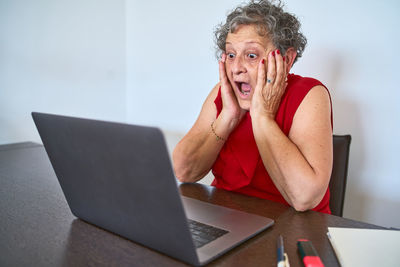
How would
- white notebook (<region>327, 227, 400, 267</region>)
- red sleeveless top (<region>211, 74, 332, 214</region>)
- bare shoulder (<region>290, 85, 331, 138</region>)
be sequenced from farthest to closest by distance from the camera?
red sleeveless top (<region>211, 74, 332, 214</region>) → bare shoulder (<region>290, 85, 331, 138</region>) → white notebook (<region>327, 227, 400, 267</region>)

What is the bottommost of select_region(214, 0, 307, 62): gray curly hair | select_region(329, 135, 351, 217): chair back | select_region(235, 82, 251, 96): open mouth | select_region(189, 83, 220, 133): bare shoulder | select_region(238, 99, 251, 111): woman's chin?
select_region(329, 135, 351, 217): chair back

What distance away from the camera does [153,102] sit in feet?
8.70

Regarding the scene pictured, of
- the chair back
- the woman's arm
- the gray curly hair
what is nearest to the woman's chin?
the woman's arm

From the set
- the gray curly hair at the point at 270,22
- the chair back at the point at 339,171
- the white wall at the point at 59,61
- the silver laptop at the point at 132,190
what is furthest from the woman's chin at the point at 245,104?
the white wall at the point at 59,61

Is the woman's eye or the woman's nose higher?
the woman's eye

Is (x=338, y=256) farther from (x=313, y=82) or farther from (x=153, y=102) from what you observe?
(x=153, y=102)

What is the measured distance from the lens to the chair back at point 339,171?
131cm

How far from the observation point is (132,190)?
0.59m

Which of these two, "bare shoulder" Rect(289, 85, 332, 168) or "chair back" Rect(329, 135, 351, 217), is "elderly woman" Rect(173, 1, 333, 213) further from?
"chair back" Rect(329, 135, 351, 217)

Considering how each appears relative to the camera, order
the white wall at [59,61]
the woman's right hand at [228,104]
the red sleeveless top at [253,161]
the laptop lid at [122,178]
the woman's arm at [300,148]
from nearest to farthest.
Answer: the laptop lid at [122,178] → the woman's arm at [300,148] → the red sleeveless top at [253,161] → the woman's right hand at [228,104] → the white wall at [59,61]

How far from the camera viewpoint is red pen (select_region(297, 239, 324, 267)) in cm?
60

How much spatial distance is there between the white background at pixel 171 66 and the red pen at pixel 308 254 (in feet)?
3.80

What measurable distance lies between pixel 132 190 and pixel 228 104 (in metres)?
0.81

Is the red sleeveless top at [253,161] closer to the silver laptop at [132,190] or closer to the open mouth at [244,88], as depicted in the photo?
the open mouth at [244,88]
